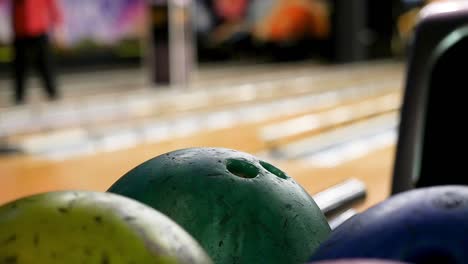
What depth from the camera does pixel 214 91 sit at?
7973 mm

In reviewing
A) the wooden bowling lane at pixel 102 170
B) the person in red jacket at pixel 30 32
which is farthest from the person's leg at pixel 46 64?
the wooden bowling lane at pixel 102 170

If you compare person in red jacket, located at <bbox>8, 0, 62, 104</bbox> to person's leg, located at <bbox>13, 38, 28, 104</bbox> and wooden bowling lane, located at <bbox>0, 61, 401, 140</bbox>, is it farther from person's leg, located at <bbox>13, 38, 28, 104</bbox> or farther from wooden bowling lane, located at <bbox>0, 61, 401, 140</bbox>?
wooden bowling lane, located at <bbox>0, 61, 401, 140</bbox>

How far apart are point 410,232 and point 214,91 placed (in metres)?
7.35

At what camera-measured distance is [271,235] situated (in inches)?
31.4

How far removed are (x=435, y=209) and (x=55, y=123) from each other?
16.9 feet

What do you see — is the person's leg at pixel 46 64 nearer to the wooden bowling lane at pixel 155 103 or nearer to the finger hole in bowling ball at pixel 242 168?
the wooden bowling lane at pixel 155 103

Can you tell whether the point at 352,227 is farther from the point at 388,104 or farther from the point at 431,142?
the point at 388,104

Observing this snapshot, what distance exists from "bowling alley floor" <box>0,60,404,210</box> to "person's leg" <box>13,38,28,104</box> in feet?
0.42

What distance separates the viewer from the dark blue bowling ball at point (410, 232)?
634 mm

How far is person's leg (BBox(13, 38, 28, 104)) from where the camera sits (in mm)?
6738

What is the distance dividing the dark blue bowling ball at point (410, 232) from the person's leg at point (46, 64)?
6.41 metres

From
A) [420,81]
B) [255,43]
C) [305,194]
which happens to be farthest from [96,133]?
[255,43]

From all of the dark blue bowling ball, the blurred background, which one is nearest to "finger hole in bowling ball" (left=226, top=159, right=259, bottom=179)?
the dark blue bowling ball

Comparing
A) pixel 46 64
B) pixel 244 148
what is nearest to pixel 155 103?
pixel 46 64
